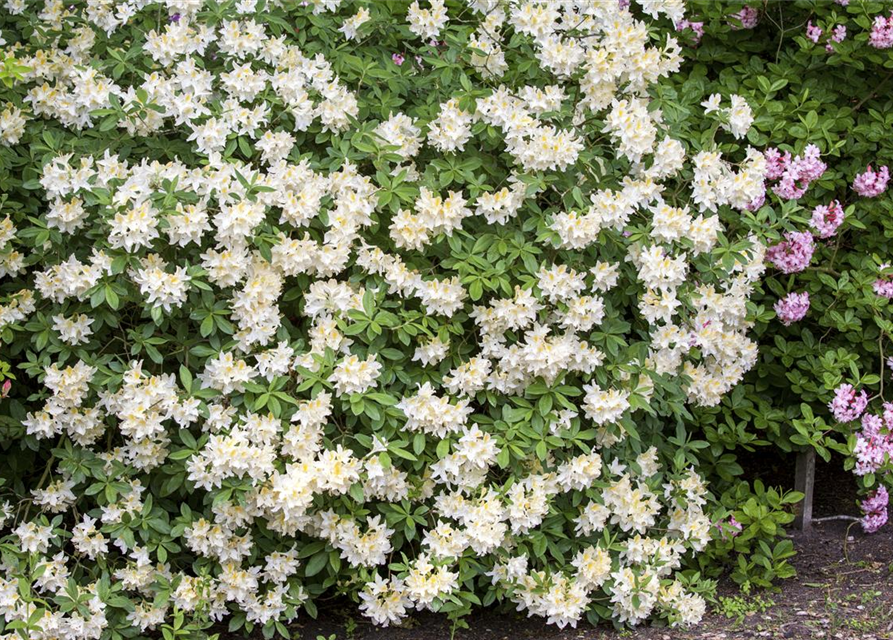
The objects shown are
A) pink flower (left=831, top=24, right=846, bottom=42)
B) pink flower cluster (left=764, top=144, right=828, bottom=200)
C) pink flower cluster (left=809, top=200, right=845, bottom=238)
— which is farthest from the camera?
pink flower (left=831, top=24, right=846, bottom=42)

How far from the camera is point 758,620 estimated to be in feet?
11.5

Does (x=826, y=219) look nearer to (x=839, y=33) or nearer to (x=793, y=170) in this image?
(x=793, y=170)

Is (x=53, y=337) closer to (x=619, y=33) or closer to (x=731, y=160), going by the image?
(x=619, y=33)

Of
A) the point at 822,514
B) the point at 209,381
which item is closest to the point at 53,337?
the point at 209,381

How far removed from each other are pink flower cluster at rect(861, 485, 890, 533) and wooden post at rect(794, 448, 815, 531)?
202mm

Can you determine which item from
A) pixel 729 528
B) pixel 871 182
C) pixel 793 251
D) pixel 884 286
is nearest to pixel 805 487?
pixel 729 528

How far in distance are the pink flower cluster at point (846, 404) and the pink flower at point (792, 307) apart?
295 mm

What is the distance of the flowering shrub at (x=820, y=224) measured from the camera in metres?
3.90

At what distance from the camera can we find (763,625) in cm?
345

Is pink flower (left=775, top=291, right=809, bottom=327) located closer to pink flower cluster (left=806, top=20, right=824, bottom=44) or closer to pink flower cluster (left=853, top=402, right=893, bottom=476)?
pink flower cluster (left=853, top=402, right=893, bottom=476)

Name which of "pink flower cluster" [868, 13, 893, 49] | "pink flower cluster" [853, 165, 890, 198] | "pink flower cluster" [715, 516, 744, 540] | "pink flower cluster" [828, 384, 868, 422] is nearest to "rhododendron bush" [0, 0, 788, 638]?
"pink flower cluster" [715, 516, 744, 540]

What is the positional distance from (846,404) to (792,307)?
383 millimetres

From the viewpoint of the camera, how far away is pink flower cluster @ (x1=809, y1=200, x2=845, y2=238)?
13.0 ft

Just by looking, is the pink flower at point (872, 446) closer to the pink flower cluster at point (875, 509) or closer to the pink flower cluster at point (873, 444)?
the pink flower cluster at point (873, 444)
